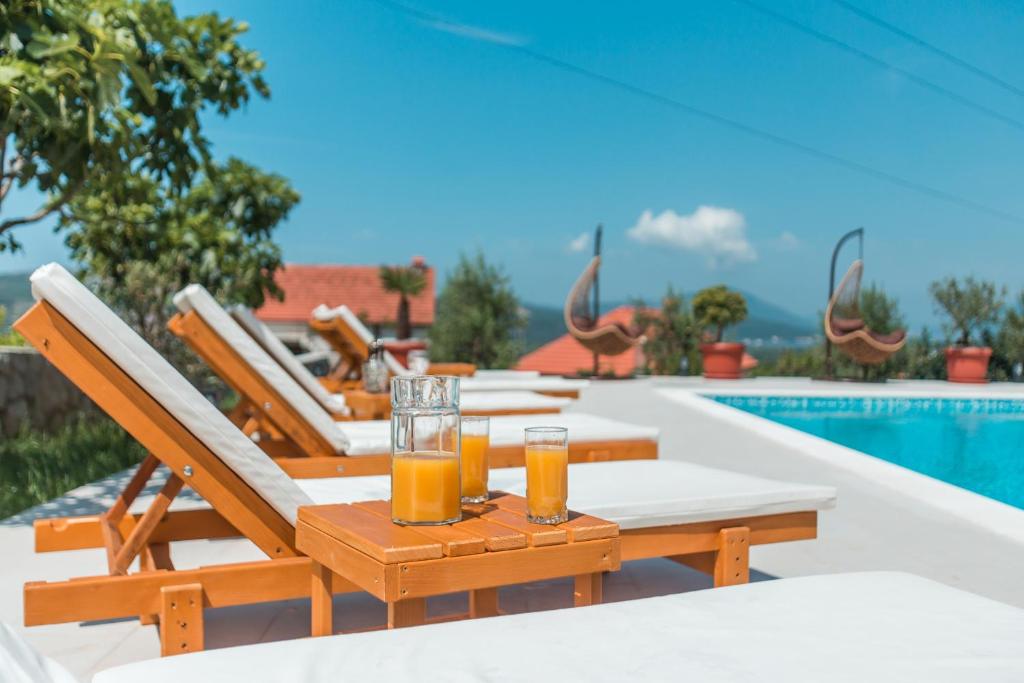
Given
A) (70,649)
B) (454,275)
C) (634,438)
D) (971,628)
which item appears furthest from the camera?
(454,275)

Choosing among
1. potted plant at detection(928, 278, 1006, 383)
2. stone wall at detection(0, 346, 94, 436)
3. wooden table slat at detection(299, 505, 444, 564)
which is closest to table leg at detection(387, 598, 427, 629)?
wooden table slat at detection(299, 505, 444, 564)

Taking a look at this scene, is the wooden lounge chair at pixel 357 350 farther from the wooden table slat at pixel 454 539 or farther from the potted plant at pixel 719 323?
the potted plant at pixel 719 323

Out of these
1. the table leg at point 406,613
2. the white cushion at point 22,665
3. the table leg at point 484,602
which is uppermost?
the white cushion at point 22,665

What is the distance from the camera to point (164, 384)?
231 centimetres

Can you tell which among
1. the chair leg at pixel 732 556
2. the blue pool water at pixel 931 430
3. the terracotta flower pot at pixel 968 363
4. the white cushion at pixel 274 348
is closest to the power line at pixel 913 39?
the terracotta flower pot at pixel 968 363

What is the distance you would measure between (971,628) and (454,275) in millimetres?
18062

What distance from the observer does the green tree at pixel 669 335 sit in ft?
55.0

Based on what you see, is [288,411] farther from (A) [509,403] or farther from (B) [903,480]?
(B) [903,480]

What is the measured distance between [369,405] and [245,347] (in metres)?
1.93

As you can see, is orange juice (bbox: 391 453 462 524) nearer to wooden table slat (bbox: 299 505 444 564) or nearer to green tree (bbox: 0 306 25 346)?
wooden table slat (bbox: 299 505 444 564)

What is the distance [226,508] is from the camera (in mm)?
2357

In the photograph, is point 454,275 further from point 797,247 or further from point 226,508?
point 797,247

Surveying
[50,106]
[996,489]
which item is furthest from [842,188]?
[50,106]

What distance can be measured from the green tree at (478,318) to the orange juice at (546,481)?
1603cm
